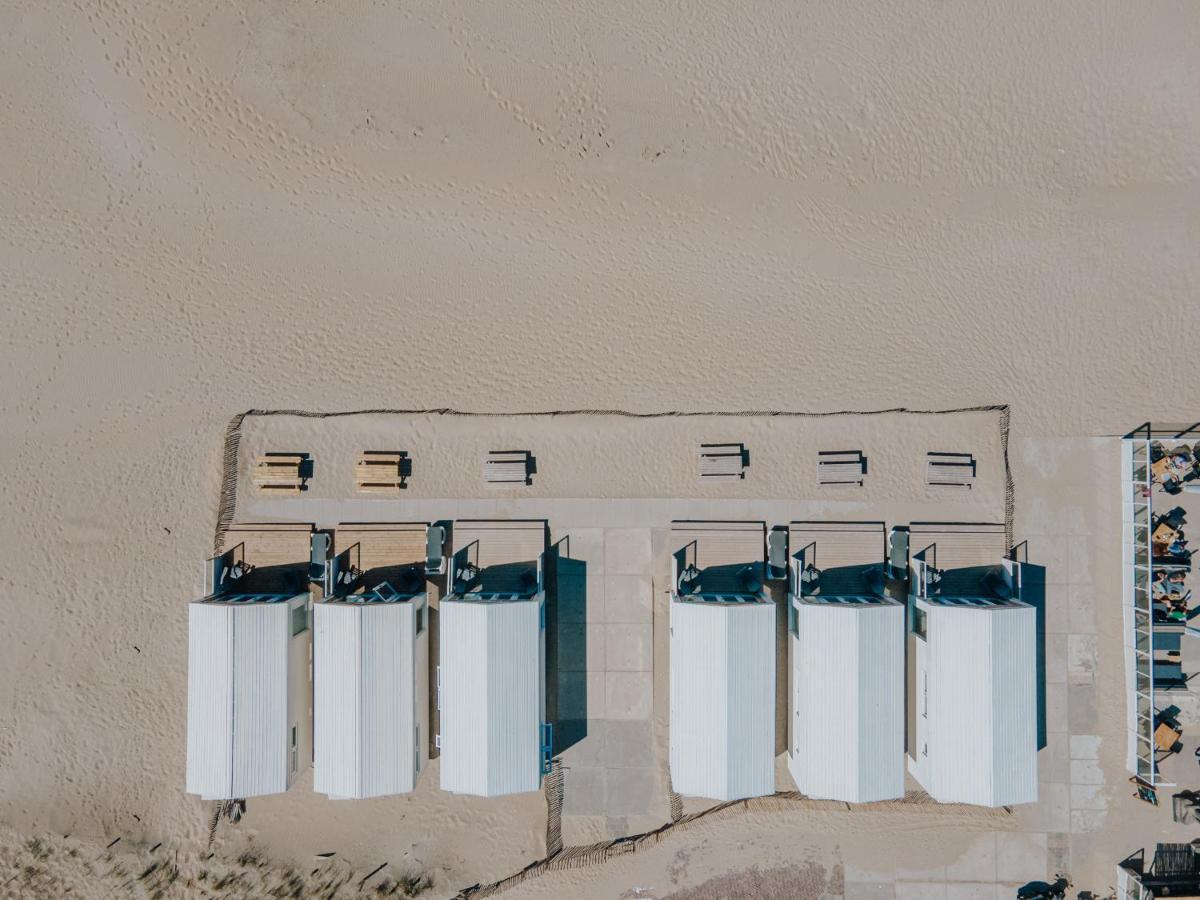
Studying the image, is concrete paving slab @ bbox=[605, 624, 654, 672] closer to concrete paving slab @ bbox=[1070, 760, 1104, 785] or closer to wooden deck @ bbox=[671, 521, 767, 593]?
wooden deck @ bbox=[671, 521, 767, 593]

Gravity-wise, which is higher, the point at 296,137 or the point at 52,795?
the point at 296,137

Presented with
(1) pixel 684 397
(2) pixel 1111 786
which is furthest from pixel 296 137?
(2) pixel 1111 786

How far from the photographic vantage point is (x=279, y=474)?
13.9 m

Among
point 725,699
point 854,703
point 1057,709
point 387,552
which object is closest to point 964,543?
point 1057,709

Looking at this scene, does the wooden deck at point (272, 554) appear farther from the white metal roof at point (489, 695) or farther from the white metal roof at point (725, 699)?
the white metal roof at point (725, 699)

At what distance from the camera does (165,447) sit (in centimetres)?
1422

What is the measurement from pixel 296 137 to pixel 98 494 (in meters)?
8.57

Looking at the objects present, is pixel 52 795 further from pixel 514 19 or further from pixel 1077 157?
pixel 1077 157

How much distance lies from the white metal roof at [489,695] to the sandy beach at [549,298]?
1929mm

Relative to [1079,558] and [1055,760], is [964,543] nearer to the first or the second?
[1079,558]

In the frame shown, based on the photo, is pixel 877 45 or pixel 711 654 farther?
pixel 877 45

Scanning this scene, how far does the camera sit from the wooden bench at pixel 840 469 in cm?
1384

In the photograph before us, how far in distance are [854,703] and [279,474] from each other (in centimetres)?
1210

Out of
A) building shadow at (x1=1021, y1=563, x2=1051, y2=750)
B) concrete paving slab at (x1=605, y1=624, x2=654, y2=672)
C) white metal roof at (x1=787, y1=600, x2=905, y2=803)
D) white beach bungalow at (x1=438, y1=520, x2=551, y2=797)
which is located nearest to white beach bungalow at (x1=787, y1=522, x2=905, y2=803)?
white metal roof at (x1=787, y1=600, x2=905, y2=803)
